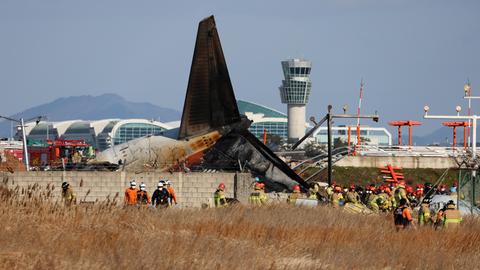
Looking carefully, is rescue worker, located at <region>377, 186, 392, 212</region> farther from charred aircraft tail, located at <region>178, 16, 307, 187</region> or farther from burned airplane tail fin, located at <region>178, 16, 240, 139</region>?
burned airplane tail fin, located at <region>178, 16, 240, 139</region>

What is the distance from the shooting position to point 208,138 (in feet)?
181

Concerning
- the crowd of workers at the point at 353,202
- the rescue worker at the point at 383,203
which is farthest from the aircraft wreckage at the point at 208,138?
the rescue worker at the point at 383,203

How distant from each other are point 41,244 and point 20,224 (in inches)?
81.3

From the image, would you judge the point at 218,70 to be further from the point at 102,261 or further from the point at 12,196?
the point at 102,261

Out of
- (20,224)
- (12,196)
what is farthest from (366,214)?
(20,224)

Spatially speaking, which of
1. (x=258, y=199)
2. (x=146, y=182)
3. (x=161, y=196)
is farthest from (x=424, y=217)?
(x=146, y=182)

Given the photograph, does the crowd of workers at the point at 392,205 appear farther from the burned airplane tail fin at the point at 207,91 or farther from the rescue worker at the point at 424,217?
the burned airplane tail fin at the point at 207,91

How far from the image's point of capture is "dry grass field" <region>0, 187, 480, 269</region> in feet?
66.0

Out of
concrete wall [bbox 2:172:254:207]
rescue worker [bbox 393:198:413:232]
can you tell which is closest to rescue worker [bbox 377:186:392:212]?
rescue worker [bbox 393:198:413:232]

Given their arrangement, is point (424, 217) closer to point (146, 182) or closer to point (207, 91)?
point (146, 182)

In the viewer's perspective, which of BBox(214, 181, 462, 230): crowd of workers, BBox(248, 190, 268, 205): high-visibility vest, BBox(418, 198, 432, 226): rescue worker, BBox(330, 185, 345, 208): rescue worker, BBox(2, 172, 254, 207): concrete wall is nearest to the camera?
BBox(214, 181, 462, 230): crowd of workers

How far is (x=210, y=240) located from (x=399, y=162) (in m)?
66.4

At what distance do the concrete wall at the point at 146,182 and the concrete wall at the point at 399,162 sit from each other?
4168 centimetres

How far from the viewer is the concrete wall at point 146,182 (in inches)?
1810
